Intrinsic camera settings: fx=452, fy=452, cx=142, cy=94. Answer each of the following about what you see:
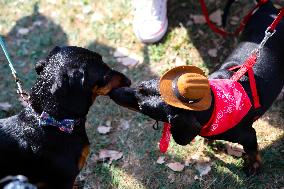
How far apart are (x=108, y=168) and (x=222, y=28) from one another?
2.19 meters

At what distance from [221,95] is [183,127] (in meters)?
0.47

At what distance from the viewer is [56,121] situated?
11.7 ft

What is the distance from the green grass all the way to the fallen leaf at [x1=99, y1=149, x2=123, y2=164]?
0.05 m

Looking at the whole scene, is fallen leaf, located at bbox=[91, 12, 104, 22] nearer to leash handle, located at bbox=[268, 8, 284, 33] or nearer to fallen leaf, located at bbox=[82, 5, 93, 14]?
fallen leaf, located at bbox=[82, 5, 93, 14]

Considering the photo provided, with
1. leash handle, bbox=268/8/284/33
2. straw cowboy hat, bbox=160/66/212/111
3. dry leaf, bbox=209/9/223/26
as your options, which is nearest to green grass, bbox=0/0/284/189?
dry leaf, bbox=209/9/223/26

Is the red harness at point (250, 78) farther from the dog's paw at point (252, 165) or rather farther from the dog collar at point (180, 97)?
the dog's paw at point (252, 165)

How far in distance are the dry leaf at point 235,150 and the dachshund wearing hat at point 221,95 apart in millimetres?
162

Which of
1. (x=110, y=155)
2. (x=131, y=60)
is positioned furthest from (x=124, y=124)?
(x=131, y=60)

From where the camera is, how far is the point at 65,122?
360cm

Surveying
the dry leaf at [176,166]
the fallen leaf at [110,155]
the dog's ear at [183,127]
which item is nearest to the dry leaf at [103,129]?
the fallen leaf at [110,155]

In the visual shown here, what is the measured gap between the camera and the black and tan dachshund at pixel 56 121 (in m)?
3.52

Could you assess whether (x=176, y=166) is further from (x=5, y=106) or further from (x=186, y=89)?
(x=5, y=106)

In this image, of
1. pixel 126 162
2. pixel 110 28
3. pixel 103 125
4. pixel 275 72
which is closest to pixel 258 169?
pixel 275 72

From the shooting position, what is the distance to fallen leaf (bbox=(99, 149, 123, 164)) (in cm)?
452
